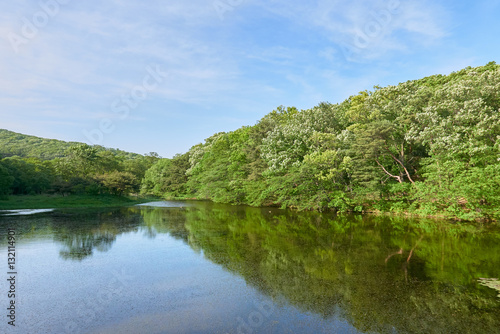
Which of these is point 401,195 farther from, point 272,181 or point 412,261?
point 412,261

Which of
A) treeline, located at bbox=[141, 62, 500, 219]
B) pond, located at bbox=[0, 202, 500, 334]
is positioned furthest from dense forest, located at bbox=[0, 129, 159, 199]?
pond, located at bbox=[0, 202, 500, 334]

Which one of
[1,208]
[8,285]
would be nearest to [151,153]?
[1,208]

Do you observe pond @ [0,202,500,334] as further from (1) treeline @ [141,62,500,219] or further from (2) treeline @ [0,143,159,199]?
(2) treeline @ [0,143,159,199]

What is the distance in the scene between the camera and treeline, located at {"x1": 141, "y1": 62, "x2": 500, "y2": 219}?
20484 mm

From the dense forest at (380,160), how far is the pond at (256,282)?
518 cm

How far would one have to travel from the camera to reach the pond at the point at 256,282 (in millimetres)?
6457

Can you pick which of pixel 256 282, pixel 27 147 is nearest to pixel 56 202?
pixel 256 282

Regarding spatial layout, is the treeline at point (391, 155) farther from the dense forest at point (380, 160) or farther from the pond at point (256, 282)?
the pond at point (256, 282)

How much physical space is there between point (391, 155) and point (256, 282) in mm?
22874

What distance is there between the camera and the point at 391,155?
26.8 metres

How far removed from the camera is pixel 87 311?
704 centimetres

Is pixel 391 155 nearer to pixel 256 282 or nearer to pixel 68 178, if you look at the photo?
pixel 256 282

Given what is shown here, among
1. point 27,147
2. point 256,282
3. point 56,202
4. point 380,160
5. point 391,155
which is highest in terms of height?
point 27,147

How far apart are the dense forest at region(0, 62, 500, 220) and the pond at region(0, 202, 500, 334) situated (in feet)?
17.0
